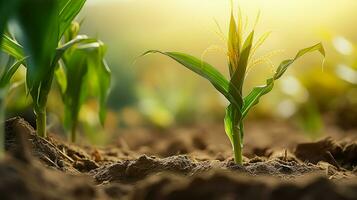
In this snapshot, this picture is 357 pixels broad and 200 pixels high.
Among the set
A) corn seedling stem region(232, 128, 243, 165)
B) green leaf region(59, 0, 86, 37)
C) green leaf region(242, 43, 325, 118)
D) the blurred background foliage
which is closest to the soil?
corn seedling stem region(232, 128, 243, 165)

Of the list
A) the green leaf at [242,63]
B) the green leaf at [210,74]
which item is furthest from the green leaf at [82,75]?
the green leaf at [242,63]

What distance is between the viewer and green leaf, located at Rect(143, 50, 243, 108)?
4.58ft

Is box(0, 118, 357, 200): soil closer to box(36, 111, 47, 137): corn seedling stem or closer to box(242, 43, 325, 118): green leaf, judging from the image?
box(36, 111, 47, 137): corn seedling stem

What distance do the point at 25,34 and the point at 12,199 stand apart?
0.85 ft

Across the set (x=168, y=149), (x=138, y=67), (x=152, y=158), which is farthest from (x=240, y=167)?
(x=138, y=67)

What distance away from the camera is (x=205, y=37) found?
6.99 m

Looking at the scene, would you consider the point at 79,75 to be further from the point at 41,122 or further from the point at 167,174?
the point at 167,174

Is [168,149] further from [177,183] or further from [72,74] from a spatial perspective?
[177,183]

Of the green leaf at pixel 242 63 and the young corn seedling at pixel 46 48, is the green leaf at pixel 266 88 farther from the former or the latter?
the young corn seedling at pixel 46 48

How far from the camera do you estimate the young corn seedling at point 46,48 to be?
0.87m

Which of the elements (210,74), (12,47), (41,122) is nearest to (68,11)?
(12,47)

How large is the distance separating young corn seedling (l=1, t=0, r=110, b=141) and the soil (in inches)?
4.9

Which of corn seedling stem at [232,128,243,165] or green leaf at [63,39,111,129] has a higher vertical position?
green leaf at [63,39,111,129]

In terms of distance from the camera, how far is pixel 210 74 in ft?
4.60
